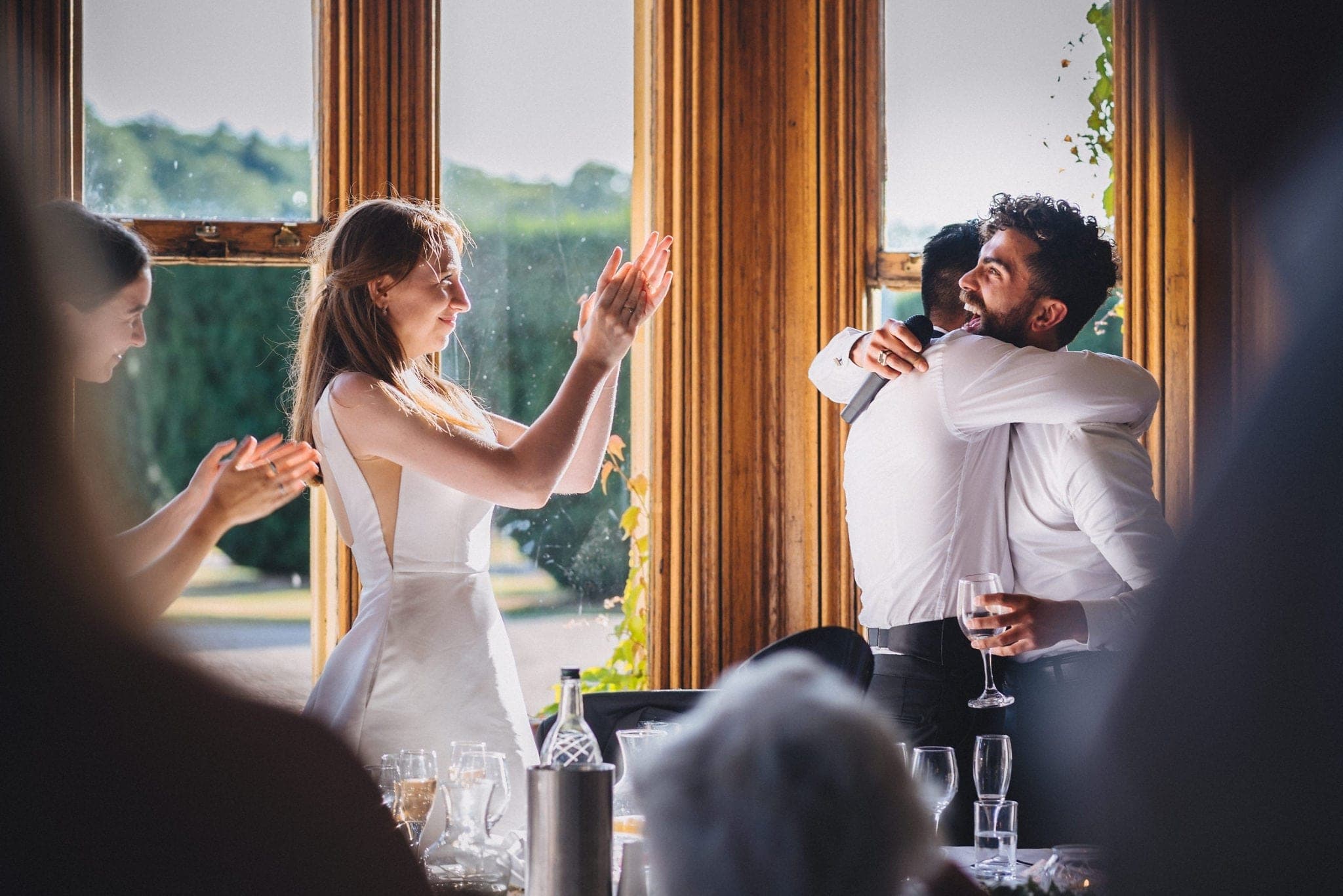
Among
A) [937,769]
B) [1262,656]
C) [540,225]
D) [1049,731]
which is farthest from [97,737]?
[540,225]

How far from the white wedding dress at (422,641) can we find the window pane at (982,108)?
1882mm

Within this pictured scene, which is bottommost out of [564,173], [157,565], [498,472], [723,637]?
[723,637]

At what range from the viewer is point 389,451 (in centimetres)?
231

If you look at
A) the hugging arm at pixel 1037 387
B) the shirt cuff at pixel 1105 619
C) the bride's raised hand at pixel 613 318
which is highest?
the bride's raised hand at pixel 613 318

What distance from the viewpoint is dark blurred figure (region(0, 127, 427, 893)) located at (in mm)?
473

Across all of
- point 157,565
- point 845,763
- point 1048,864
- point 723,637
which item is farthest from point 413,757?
point 723,637

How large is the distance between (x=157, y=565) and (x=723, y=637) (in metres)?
1.87

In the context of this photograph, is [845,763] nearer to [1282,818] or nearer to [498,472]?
[1282,818]

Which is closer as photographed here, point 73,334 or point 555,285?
point 73,334

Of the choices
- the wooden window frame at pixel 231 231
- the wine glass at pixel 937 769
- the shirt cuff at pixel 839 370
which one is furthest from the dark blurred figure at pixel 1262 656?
the wooden window frame at pixel 231 231

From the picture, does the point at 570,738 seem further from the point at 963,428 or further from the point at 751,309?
the point at 751,309

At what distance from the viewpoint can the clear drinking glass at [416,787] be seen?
5.38 feet

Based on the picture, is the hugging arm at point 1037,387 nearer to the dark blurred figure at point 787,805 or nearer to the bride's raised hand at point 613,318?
the bride's raised hand at point 613,318

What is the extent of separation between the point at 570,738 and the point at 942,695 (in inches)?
45.8
